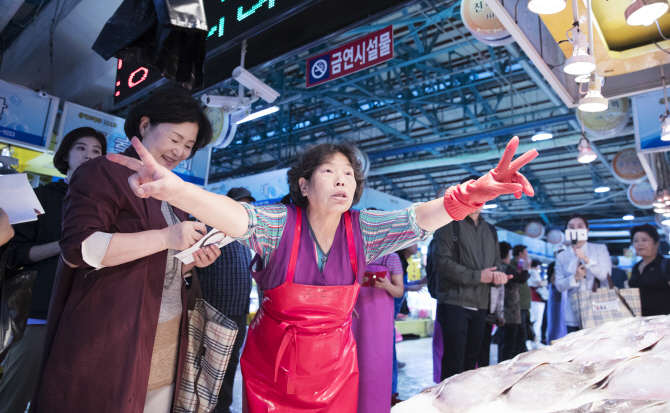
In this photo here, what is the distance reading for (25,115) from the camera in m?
5.20

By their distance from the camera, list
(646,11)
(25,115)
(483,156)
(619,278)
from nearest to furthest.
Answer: (646,11), (25,115), (619,278), (483,156)

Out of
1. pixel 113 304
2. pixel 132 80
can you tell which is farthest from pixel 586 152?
pixel 113 304

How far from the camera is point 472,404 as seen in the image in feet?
3.94

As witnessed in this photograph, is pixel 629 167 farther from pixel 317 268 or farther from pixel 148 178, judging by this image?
pixel 148 178

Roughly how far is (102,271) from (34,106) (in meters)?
5.32

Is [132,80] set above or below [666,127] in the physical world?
above

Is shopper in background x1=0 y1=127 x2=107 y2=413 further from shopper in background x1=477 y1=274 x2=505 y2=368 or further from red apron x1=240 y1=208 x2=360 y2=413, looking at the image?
shopper in background x1=477 y1=274 x2=505 y2=368

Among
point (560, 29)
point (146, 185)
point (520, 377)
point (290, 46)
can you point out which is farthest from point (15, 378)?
point (560, 29)

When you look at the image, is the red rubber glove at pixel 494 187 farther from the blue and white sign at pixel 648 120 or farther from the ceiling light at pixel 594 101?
the blue and white sign at pixel 648 120

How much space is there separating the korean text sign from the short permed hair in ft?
7.67

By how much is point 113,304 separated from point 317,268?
2.12 ft

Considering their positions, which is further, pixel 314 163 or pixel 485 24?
pixel 485 24

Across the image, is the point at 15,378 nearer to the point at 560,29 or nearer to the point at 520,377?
the point at 520,377

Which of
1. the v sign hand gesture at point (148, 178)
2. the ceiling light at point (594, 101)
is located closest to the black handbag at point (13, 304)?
the v sign hand gesture at point (148, 178)
